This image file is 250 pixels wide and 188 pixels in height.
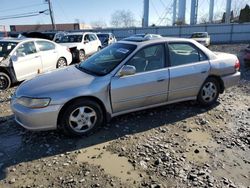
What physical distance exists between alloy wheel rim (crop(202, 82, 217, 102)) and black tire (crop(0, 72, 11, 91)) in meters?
5.70

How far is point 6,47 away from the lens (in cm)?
827

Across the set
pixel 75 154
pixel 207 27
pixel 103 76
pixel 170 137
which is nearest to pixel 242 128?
pixel 170 137

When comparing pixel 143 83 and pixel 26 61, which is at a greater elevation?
pixel 143 83

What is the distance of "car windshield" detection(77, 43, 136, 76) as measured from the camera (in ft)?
15.4

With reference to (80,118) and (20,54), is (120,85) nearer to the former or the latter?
(80,118)

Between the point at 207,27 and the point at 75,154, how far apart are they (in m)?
32.3

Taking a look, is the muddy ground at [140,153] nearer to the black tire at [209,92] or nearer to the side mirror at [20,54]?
the black tire at [209,92]

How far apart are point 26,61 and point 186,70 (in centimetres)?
536

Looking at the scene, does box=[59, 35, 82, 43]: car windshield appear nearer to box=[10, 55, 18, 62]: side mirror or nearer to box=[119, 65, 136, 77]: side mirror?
box=[10, 55, 18, 62]: side mirror

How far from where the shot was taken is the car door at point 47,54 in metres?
9.04

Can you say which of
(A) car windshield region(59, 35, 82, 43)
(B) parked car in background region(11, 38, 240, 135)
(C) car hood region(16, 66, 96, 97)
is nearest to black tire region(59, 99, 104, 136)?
(B) parked car in background region(11, 38, 240, 135)

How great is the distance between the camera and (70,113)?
426 centimetres

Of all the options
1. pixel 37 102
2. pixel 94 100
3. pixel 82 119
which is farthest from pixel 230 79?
pixel 37 102

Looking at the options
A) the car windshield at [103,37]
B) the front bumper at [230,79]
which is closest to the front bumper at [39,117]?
the front bumper at [230,79]
